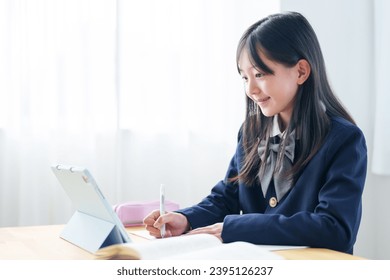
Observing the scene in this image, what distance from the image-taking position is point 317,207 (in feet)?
4.12

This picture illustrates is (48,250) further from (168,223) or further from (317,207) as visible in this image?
(317,207)

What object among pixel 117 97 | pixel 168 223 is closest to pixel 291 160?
pixel 168 223

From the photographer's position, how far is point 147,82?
7.98ft

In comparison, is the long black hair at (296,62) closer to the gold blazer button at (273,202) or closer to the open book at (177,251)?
the gold blazer button at (273,202)

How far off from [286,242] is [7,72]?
1.43 m

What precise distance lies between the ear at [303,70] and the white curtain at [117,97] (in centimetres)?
109

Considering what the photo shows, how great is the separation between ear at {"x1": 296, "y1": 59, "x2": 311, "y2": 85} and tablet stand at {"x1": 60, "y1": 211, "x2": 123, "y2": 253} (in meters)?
0.63

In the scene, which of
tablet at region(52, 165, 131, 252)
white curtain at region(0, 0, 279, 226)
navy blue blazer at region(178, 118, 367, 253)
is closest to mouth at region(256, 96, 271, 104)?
navy blue blazer at region(178, 118, 367, 253)

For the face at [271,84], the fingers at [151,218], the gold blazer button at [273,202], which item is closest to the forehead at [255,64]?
the face at [271,84]

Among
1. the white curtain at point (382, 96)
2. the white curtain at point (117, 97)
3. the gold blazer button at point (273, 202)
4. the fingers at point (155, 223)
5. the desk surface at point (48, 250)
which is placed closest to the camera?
the desk surface at point (48, 250)

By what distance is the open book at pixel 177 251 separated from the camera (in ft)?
2.93

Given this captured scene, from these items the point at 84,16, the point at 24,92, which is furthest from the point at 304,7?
the point at 24,92

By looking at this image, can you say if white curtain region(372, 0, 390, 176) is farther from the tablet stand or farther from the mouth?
the tablet stand

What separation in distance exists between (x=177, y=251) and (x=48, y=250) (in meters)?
0.35
